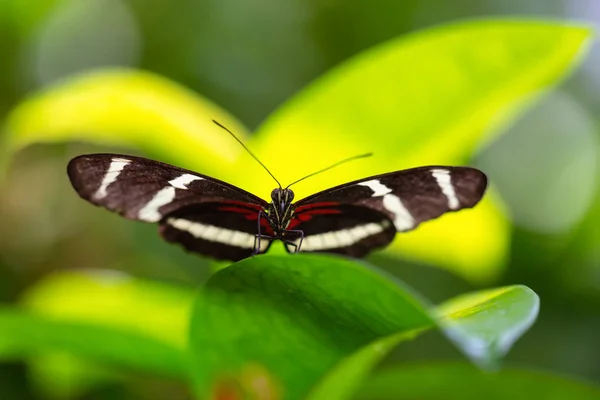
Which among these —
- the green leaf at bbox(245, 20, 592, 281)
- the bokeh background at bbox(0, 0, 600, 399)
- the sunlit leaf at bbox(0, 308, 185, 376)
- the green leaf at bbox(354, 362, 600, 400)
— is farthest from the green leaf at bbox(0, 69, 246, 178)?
the bokeh background at bbox(0, 0, 600, 399)

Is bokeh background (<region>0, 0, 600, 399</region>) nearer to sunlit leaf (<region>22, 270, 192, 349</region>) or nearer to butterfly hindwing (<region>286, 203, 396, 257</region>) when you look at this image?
sunlit leaf (<region>22, 270, 192, 349</region>)

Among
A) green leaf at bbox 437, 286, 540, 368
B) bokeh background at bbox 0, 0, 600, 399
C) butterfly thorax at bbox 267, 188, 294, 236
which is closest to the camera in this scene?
green leaf at bbox 437, 286, 540, 368

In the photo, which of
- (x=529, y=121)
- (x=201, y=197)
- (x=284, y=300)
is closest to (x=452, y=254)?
(x=201, y=197)

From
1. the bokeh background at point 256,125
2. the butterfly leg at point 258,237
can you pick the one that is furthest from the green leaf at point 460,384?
the bokeh background at point 256,125

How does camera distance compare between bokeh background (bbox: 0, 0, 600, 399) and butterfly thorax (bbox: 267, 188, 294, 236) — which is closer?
butterfly thorax (bbox: 267, 188, 294, 236)

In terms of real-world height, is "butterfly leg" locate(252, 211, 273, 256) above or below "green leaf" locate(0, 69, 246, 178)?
below

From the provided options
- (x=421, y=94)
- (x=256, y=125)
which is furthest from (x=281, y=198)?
(x=256, y=125)
